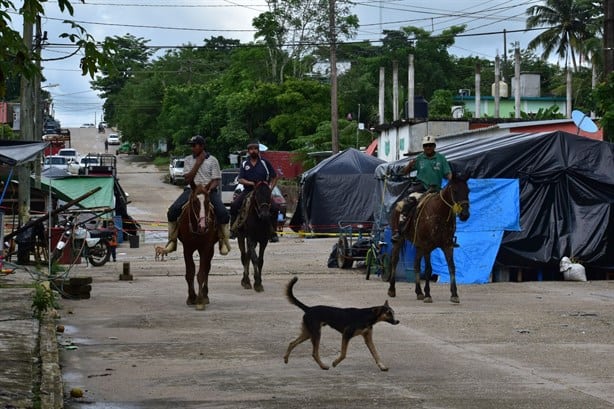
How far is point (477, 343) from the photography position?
12484 millimetres

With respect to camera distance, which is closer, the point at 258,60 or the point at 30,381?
the point at 30,381

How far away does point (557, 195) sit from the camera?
21.7 meters

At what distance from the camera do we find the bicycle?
21.7 meters

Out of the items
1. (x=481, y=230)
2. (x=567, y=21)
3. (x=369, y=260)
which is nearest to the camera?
(x=481, y=230)

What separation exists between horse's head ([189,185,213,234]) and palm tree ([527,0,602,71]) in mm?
74659

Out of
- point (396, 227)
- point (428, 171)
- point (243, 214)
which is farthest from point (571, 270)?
point (243, 214)

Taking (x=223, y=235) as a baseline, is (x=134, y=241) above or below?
below

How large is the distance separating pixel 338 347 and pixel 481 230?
953cm

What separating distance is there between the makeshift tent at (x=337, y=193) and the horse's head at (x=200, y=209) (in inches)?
954

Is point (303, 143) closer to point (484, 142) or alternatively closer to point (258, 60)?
→ point (258, 60)

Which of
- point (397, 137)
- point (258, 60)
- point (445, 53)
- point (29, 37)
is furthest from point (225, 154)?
point (29, 37)

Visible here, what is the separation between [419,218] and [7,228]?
69.3 ft

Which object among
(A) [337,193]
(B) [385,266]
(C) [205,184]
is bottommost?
(B) [385,266]

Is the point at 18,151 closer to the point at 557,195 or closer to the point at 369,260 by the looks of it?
the point at 369,260
